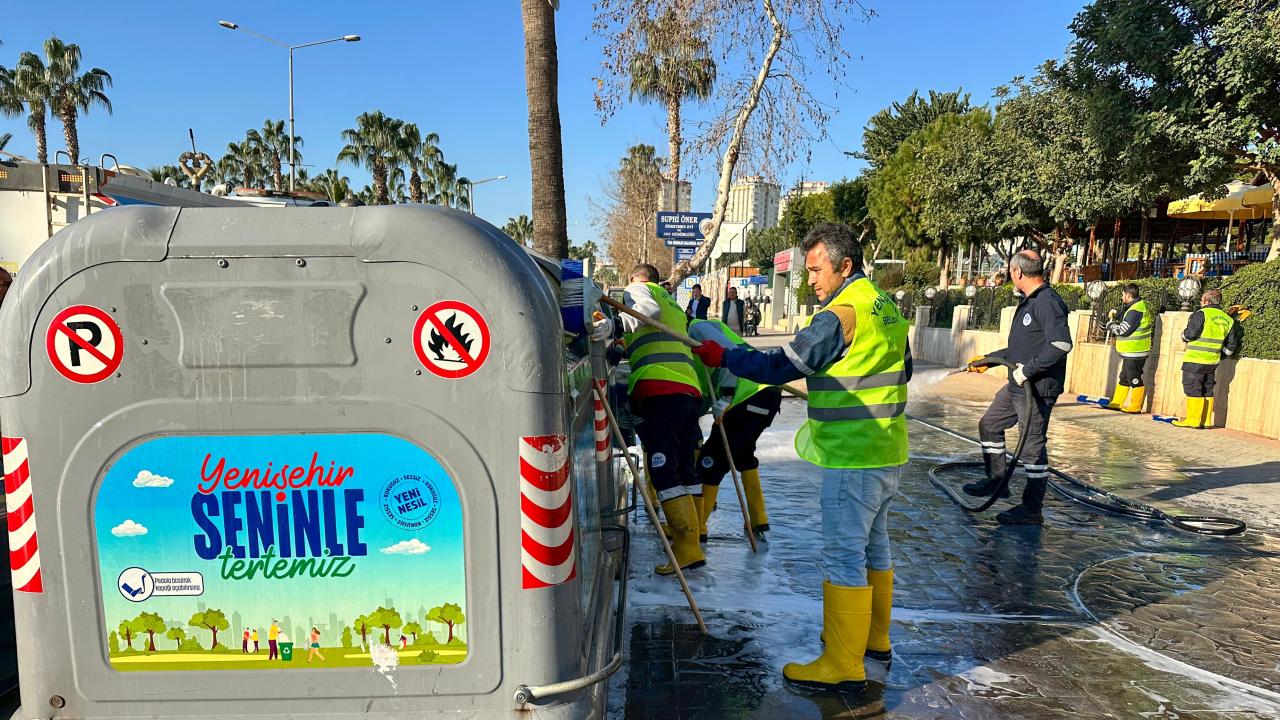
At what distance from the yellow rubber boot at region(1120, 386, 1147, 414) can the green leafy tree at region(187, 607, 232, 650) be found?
12.8 m

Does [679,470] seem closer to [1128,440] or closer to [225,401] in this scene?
[225,401]

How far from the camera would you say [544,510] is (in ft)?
7.38

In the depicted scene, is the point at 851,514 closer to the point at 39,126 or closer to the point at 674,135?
the point at 674,135

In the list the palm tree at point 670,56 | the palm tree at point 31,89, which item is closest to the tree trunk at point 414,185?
the palm tree at point 31,89

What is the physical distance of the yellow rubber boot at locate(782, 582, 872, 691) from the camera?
3.54 meters

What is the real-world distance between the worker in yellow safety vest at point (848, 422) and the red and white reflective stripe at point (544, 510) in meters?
1.55

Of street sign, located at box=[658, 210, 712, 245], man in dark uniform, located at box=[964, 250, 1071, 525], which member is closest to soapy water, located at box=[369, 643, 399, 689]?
man in dark uniform, located at box=[964, 250, 1071, 525]

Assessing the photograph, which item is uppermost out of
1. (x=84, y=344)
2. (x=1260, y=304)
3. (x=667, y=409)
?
(x=1260, y=304)

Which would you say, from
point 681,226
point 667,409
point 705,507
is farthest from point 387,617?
point 681,226

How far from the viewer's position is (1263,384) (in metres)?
10.2

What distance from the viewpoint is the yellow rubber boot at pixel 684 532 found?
4754mm

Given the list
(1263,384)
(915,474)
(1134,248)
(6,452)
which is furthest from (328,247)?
(1134,248)

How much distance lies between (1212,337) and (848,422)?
9166 millimetres

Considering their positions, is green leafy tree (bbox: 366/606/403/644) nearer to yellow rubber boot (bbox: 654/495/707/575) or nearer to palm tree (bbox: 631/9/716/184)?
yellow rubber boot (bbox: 654/495/707/575)
